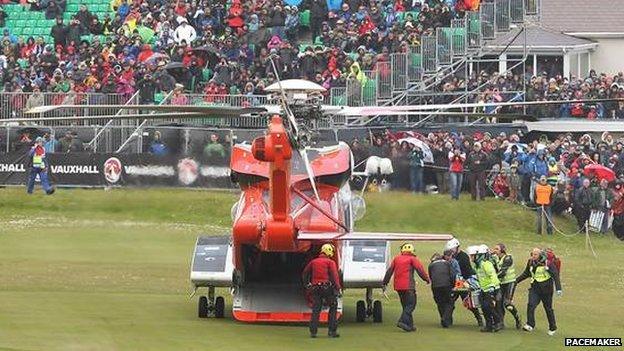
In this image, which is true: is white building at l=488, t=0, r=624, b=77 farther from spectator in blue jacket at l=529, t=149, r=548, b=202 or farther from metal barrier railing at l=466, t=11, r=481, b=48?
spectator in blue jacket at l=529, t=149, r=548, b=202

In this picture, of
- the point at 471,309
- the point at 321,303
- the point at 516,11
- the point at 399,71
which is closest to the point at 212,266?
the point at 321,303

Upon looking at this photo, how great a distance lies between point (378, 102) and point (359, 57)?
202cm

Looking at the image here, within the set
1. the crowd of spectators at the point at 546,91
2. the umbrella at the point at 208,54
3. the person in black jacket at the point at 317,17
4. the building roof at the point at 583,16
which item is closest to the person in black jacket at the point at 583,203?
the crowd of spectators at the point at 546,91

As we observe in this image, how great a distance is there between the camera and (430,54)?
2009 inches

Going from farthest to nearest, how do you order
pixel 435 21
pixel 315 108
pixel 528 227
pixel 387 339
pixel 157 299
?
pixel 435 21 → pixel 528 227 → pixel 157 299 → pixel 387 339 → pixel 315 108

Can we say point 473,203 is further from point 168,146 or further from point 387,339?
point 387,339

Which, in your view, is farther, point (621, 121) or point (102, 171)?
point (621, 121)

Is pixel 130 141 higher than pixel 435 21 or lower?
lower

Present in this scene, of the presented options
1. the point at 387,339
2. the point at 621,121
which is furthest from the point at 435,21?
the point at 387,339

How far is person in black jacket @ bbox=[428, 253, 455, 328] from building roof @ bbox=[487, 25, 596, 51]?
2675cm

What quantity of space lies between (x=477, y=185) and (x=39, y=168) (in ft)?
38.8

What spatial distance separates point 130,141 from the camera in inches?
1838

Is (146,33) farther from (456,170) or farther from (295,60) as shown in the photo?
(456,170)

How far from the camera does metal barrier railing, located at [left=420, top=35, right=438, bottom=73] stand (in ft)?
167
